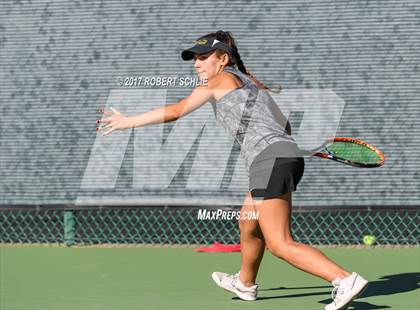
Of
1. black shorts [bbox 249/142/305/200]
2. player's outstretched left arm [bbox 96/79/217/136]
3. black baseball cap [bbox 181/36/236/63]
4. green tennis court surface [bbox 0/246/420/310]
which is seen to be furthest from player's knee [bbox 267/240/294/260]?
black baseball cap [bbox 181/36/236/63]

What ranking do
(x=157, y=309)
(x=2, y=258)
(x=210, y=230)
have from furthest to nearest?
(x=210, y=230) → (x=2, y=258) → (x=157, y=309)

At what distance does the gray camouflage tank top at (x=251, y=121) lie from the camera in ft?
22.3

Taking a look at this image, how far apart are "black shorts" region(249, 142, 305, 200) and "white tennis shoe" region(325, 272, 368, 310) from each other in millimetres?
725

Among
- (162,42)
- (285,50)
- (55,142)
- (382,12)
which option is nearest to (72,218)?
(55,142)

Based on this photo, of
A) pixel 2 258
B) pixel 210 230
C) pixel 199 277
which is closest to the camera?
pixel 199 277

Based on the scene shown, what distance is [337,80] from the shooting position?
10.2m

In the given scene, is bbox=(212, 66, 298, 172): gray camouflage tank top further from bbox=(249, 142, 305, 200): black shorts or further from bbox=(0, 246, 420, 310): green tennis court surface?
bbox=(0, 246, 420, 310): green tennis court surface

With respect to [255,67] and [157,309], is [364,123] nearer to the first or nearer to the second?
[255,67]

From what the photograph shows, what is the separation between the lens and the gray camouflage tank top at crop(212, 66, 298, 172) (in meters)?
6.81

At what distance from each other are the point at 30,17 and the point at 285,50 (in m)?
2.62

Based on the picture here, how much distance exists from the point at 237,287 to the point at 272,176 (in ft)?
3.22

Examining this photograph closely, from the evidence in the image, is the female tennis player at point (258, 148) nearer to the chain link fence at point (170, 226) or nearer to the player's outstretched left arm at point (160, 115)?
the player's outstretched left arm at point (160, 115)

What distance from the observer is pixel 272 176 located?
22.1 feet

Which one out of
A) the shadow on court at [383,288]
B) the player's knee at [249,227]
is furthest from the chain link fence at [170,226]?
the player's knee at [249,227]
